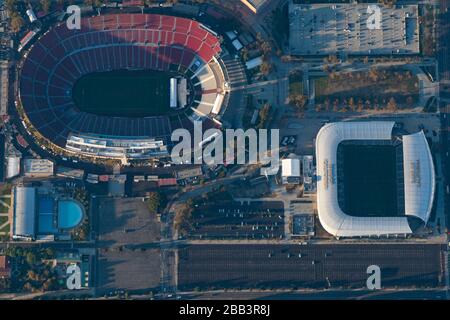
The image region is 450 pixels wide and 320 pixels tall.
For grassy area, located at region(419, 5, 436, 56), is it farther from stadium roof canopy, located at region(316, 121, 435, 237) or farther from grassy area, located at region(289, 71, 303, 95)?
grassy area, located at region(289, 71, 303, 95)

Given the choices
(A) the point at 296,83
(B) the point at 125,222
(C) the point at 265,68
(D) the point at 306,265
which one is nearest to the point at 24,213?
(B) the point at 125,222

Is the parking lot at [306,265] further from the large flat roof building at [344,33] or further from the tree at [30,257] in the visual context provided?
the large flat roof building at [344,33]

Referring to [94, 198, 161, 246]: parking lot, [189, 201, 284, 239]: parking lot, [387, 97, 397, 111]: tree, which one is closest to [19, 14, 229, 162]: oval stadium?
[94, 198, 161, 246]: parking lot

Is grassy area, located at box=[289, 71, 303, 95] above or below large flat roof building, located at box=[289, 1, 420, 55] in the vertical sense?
below

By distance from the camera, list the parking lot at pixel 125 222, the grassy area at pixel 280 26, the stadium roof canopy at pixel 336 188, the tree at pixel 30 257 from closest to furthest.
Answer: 1. the stadium roof canopy at pixel 336 188
2. the tree at pixel 30 257
3. the parking lot at pixel 125 222
4. the grassy area at pixel 280 26

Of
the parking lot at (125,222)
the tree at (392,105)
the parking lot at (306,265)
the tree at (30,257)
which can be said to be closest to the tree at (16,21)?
the parking lot at (125,222)

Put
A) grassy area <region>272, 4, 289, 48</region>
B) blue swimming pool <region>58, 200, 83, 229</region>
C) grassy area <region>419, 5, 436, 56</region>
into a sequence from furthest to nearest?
grassy area <region>419, 5, 436, 56</region> → grassy area <region>272, 4, 289, 48</region> → blue swimming pool <region>58, 200, 83, 229</region>
